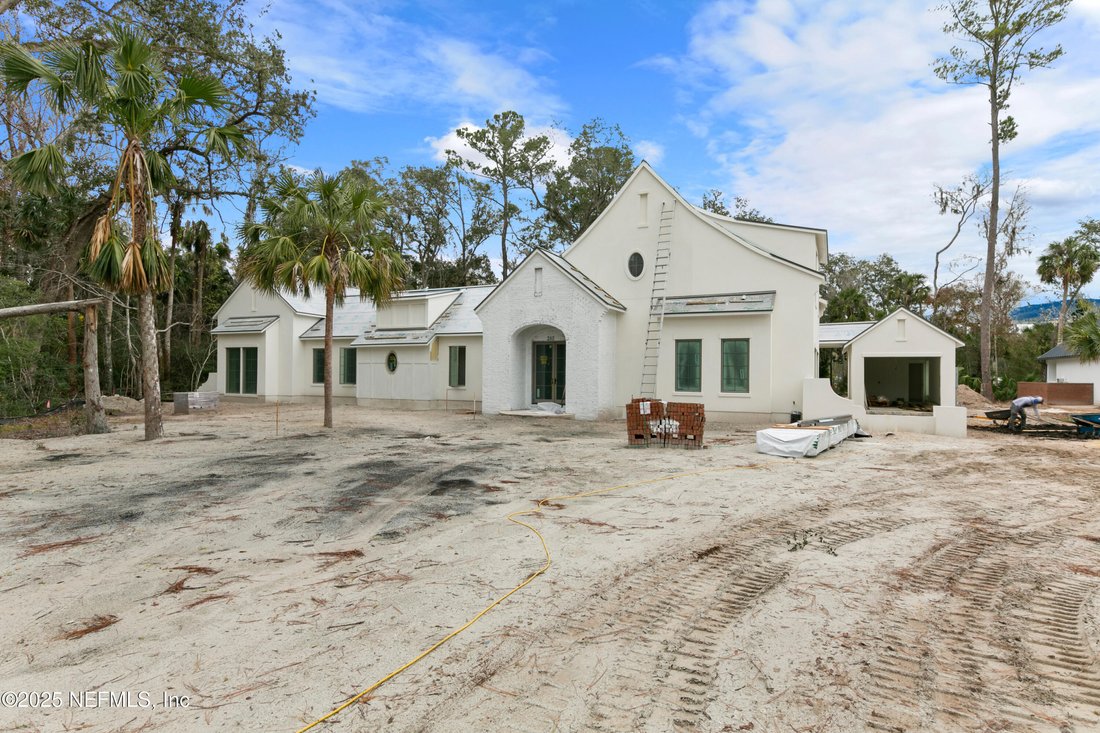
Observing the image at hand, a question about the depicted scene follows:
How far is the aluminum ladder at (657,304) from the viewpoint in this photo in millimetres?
19875

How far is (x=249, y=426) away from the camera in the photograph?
58.9 ft

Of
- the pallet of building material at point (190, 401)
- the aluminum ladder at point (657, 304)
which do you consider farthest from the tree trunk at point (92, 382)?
the aluminum ladder at point (657, 304)

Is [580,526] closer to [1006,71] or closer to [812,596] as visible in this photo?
[812,596]

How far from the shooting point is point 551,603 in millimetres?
4742

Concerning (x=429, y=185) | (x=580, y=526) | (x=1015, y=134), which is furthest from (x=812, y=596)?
(x=429, y=185)

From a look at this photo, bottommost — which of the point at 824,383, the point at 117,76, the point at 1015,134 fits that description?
the point at 824,383

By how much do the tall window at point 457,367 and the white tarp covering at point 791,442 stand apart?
14.1m

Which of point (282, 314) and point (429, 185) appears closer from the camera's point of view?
point (282, 314)

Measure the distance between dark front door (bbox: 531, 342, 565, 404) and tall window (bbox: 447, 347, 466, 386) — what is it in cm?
363

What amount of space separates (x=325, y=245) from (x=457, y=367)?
8647 millimetres

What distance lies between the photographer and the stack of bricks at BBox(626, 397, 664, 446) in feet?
45.4

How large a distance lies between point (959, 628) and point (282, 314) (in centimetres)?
2902

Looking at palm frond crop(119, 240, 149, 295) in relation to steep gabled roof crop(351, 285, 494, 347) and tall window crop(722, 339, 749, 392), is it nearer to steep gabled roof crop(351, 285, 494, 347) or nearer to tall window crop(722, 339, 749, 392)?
steep gabled roof crop(351, 285, 494, 347)

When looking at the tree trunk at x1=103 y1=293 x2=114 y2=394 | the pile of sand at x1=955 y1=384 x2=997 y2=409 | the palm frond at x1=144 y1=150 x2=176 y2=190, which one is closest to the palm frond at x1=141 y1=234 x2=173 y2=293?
the palm frond at x1=144 y1=150 x2=176 y2=190
